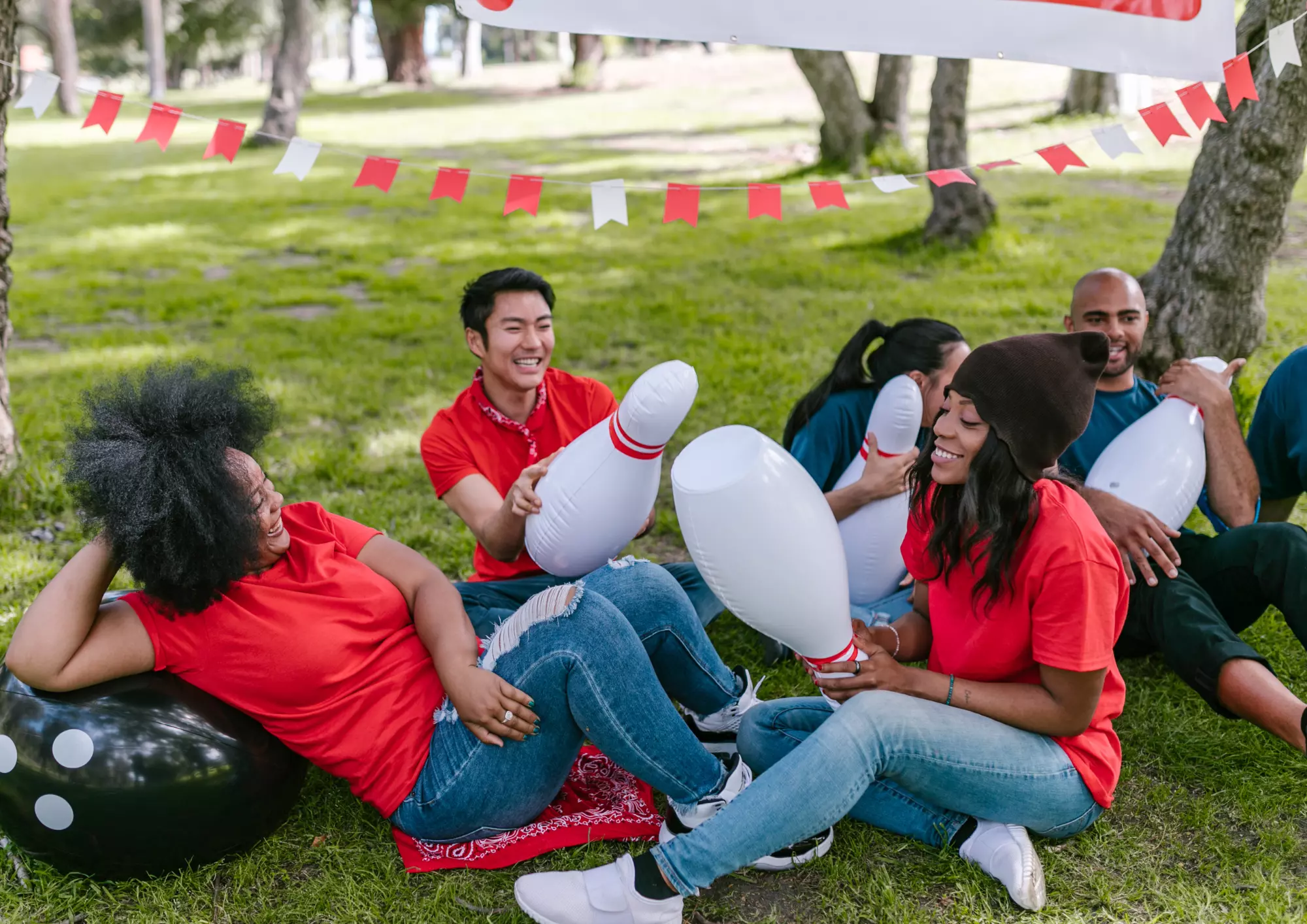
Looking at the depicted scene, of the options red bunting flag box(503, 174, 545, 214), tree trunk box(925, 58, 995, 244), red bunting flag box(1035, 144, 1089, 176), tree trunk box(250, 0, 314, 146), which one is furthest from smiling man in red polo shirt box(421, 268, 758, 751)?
tree trunk box(250, 0, 314, 146)

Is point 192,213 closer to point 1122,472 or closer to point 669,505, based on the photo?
point 669,505

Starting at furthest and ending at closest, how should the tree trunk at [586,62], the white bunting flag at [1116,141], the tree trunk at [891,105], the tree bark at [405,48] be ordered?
1. the tree bark at [405,48]
2. the tree trunk at [586,62]
3. the tree trunk at [891,105]
4. the white bunting flag at [1116,141]

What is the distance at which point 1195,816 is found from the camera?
7.89ft

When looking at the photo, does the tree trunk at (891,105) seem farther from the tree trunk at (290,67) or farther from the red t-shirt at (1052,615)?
the red t-shirt at (1052,615)

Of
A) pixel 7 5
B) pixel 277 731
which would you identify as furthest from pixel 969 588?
pixel 7 5

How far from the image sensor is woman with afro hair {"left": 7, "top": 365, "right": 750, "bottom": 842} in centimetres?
200

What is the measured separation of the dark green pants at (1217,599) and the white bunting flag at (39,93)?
292 cm

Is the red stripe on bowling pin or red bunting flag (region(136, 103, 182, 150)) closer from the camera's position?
the red stripe on bowling pin

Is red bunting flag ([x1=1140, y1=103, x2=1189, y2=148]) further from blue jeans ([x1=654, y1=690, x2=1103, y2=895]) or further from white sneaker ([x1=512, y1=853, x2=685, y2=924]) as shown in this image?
white sneaker ([x1=512, y1=853, x2=685, y2=924])

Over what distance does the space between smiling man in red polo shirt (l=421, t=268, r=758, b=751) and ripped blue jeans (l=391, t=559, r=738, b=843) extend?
13.6 inches

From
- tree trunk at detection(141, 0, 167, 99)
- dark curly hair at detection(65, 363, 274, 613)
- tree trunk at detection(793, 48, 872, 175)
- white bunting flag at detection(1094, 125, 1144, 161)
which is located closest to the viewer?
dark curly hair at detection(65, 363, 274, 613)

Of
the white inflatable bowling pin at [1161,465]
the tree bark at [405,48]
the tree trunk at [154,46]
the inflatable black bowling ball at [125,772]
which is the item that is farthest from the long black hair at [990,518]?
the tree bark at [405,48]

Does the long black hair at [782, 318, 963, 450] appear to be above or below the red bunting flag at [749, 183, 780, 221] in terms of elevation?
below

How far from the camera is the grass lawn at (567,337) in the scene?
2227mm
